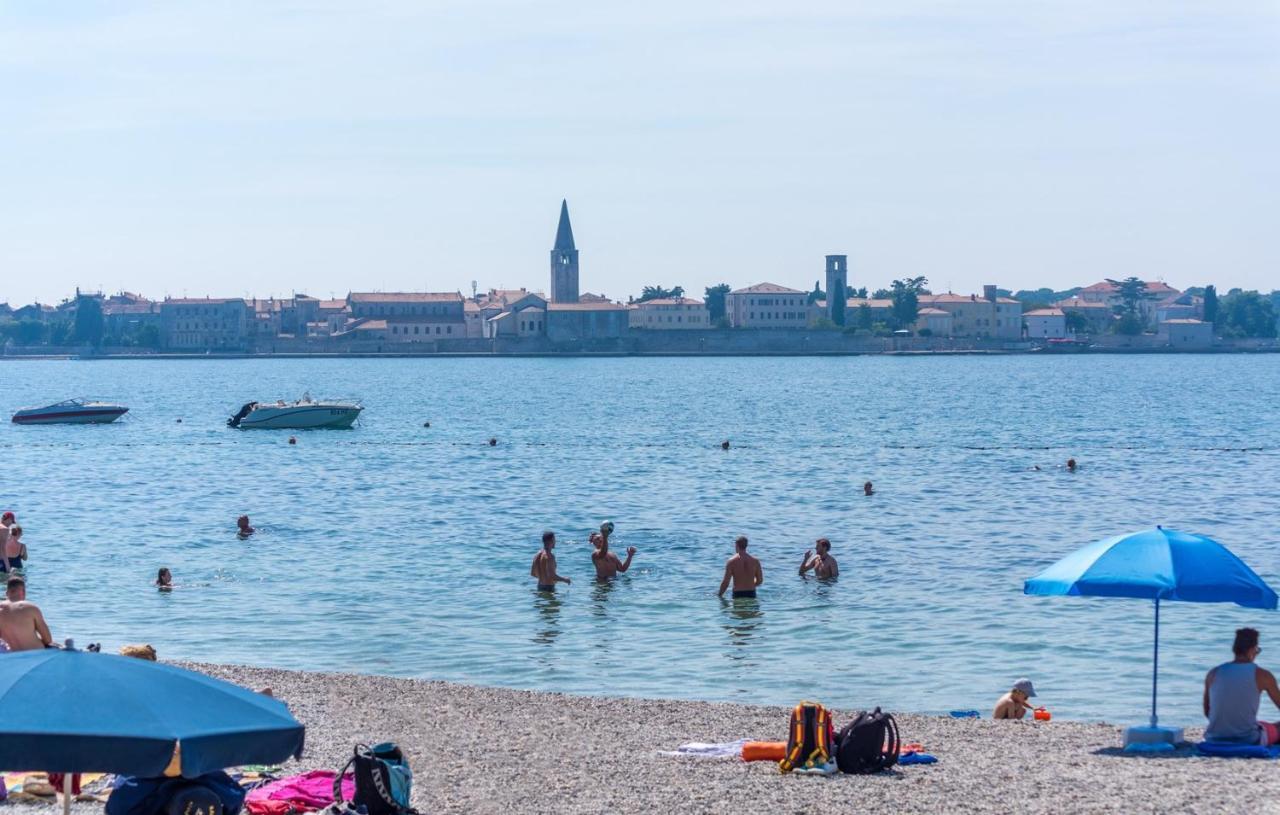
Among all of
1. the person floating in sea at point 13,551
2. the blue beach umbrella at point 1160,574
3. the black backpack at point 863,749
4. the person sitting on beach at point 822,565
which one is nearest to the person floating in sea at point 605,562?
the person sitting on beach at point 822,565

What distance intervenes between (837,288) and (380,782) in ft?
595

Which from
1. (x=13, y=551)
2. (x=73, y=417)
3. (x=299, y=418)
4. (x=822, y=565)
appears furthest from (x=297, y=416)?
(x=822, y=565)

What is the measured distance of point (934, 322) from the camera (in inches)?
7579

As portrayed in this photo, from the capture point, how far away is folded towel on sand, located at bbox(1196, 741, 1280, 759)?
1068cm

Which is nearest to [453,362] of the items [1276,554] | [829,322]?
[829,322]

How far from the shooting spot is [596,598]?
20875mm

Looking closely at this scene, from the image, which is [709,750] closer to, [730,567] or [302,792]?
[302,792]

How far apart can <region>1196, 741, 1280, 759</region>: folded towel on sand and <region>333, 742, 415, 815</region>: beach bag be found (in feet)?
18.0

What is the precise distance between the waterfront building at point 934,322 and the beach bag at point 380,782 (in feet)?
605

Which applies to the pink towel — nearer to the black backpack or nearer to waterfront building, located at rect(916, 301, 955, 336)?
the black backpack

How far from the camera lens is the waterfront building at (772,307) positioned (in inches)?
7269

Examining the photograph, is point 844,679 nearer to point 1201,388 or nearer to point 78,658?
point 78,658

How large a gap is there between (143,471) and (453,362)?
141 meters

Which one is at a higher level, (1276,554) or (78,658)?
(78,658)
